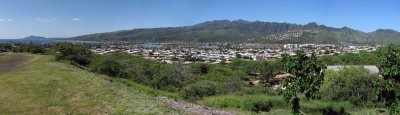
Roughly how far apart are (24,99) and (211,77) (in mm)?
45551

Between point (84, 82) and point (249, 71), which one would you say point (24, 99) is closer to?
point (84, 82)

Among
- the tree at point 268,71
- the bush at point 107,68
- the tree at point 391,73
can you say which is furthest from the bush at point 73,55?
the tree at point 391,73

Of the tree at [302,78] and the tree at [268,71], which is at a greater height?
the tree at [302,78]

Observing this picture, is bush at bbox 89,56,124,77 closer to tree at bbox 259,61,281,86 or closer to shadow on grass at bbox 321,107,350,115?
shadow on grass at bbox 321,107,350,115

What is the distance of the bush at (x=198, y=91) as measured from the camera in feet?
116

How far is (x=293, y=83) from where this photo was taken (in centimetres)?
2259

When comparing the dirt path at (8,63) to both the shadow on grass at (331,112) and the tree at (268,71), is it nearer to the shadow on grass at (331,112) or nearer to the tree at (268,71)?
the shadow on grass at (331,112)

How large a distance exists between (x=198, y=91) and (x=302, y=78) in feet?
52.8

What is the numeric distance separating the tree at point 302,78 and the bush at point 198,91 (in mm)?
12334

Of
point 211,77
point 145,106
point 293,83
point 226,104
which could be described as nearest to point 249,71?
point 211,77

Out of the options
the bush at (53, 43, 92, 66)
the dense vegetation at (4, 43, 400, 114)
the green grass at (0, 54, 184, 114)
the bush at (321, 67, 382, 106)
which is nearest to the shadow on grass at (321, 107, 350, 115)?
the dense vegetation at (4, 43, 400, 114)

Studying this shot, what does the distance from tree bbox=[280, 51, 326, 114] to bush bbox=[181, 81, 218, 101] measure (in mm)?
12334

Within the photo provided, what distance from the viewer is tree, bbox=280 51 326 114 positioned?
874 inches

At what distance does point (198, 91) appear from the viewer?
37.2m
